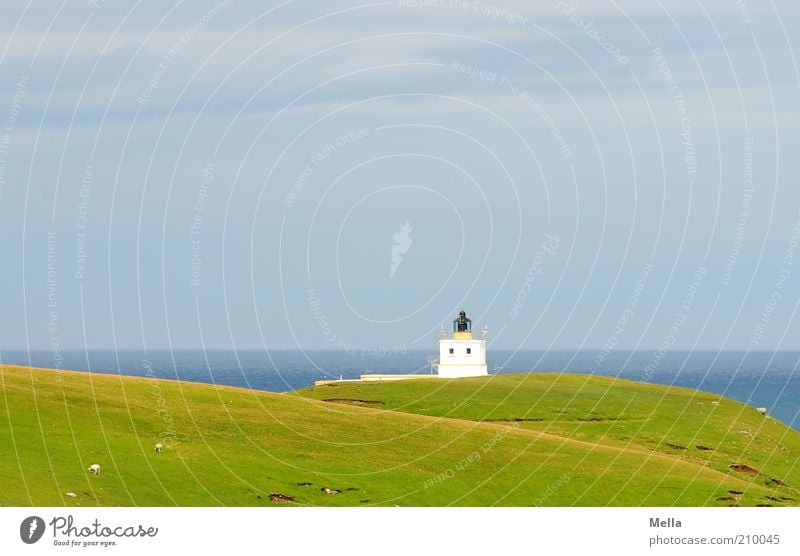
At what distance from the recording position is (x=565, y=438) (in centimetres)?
8119

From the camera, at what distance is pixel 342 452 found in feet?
219

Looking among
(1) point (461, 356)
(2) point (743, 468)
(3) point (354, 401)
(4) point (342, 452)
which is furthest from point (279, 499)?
(1) point (461, 356)

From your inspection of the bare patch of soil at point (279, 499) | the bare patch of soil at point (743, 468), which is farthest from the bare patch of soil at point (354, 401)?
the bare patch of soil at point (279, 499)

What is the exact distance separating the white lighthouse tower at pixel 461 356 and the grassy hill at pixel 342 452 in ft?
74.6

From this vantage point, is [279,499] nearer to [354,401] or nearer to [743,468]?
[743,468]

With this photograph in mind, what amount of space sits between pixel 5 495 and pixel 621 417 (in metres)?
56.3

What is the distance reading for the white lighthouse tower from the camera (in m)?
119

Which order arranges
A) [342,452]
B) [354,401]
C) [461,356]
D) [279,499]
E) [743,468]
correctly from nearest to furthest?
[279,499]
[342,452]
[743,468]
[354,401]
[461,356]

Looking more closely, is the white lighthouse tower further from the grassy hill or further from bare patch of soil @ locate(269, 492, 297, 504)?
bare patch of soil @ locate(269, 492, 297, 504)

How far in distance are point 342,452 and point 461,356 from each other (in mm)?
52800

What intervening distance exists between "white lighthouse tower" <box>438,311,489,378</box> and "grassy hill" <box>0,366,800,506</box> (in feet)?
74.6

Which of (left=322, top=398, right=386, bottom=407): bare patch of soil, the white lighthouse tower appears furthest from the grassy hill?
the white lighthouse tower

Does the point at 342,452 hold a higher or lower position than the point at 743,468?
higher
